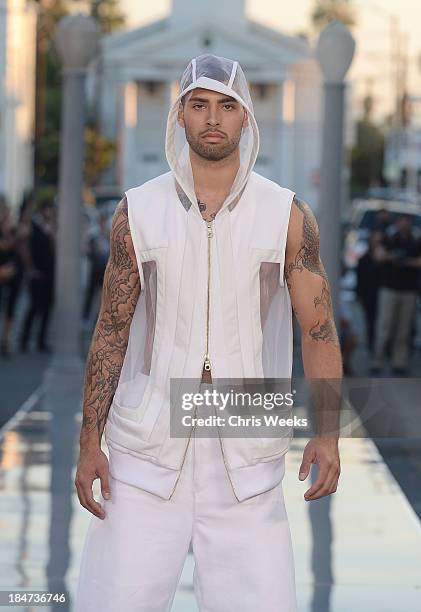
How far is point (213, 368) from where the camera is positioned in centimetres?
472

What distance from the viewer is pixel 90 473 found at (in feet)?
15.6

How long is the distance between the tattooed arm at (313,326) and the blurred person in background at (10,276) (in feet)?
43.5

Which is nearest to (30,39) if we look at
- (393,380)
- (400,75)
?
(400,75)

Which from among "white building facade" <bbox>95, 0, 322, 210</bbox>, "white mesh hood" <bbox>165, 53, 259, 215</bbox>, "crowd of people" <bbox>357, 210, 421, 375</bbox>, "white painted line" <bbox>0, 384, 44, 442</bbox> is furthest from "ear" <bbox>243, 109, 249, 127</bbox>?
"white building facade" <bbox>95, 0, 322, 210</bbox>

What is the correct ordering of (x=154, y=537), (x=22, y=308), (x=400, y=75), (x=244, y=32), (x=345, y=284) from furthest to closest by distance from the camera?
(x=400, y=75) → (x=244, y=32) → (x=345, y=284) → (x=22, y=308) → (x=154, y=537)

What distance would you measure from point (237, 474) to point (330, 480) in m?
0.27

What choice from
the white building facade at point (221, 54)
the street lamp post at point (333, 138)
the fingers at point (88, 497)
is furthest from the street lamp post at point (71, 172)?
the white building facade at point (221, 54)

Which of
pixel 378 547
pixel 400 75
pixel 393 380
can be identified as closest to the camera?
pixel 378 547

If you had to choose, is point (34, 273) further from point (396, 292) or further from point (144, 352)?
point (144, 352)

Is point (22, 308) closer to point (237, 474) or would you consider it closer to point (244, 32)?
point (237, 474)

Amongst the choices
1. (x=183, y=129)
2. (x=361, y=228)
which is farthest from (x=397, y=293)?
(x=361, y=228)

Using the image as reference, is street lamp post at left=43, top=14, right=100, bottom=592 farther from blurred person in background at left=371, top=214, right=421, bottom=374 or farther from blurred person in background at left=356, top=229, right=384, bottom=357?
blurred person in background at left=356, top=229, right=384, bottom=357

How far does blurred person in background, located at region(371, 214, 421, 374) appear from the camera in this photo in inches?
700

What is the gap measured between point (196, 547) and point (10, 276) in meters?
13.6
